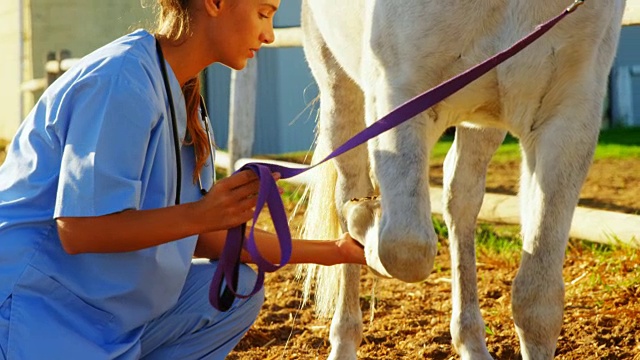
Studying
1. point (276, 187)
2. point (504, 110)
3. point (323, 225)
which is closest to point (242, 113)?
point (323, 225)

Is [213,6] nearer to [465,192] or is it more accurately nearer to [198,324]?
[198,324]

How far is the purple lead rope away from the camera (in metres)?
2.12

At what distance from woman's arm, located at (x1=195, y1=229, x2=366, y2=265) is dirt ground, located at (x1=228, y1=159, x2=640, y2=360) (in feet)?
2.59

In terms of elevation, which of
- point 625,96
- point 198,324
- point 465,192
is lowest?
point 625,96

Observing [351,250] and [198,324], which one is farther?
[351,250]

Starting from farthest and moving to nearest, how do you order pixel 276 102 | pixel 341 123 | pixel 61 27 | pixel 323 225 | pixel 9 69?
pixel 9 69, pixel 61 27, pixel 276 102, pixel 323 225, pixel 341 123

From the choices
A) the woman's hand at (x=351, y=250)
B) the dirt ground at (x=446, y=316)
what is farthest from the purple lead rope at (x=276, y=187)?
the dirt ground at (x=446, y=316)

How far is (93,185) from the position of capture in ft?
6.61

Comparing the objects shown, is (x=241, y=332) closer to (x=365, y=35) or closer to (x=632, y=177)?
(x=365, y=35)

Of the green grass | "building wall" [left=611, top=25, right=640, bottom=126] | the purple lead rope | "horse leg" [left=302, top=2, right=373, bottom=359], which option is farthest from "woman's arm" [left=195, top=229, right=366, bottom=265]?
"building wall" [left=611, top=25, right=640, bottom=126]

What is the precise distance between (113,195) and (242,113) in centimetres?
551

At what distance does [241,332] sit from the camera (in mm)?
2666

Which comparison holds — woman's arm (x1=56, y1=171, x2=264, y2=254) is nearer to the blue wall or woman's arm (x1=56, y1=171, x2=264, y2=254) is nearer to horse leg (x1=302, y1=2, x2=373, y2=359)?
horse leg (x1=302, y1=2, x2=373, y2=359)

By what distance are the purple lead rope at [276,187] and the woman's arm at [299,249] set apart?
0.82ft
